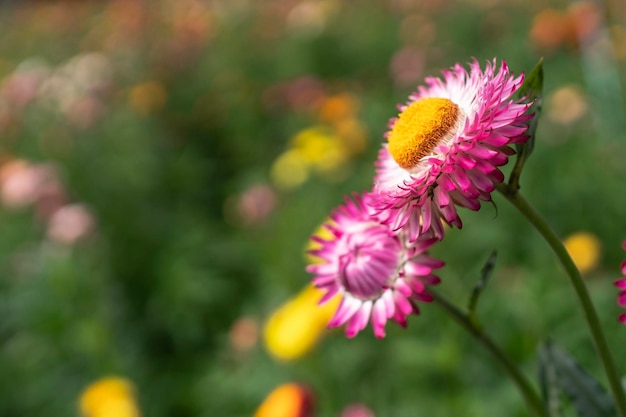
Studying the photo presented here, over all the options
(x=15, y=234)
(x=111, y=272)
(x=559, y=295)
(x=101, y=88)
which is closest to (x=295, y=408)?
(x=559, y=295)

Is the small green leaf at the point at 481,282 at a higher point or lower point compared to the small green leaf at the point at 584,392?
higher

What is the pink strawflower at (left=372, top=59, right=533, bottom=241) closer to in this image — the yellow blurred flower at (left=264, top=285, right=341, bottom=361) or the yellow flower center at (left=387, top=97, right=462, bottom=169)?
the yellow flower center at (left=387, top=97, right=462, bottom=169)

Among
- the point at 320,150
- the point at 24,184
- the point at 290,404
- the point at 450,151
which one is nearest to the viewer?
the point at 450,151

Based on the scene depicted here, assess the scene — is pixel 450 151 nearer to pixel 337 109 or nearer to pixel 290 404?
pixel 290 404

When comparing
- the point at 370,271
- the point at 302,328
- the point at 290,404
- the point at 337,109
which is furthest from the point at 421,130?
the point at 337,109

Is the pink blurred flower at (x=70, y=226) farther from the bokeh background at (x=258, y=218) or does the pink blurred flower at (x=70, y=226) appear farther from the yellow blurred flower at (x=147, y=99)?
the yellow blurred flower at (x=147, y=99)

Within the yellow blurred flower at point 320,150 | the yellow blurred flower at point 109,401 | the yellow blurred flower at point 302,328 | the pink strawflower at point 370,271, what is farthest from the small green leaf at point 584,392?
the yellow blurred flower at point 320,150

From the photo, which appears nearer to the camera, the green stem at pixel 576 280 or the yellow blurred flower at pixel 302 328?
the green stem at pixel 576 280

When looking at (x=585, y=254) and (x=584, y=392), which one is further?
(x=585, y=254)
